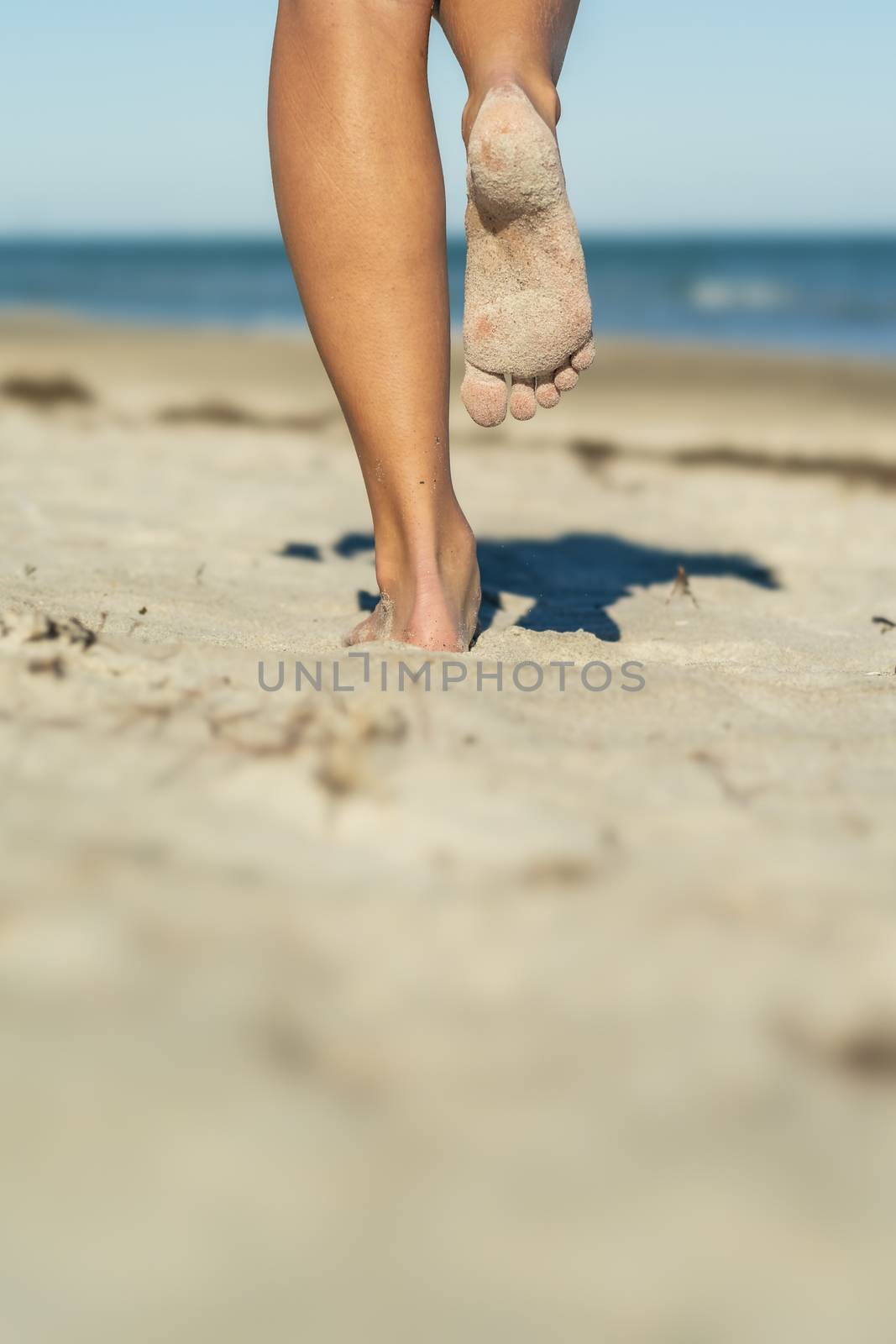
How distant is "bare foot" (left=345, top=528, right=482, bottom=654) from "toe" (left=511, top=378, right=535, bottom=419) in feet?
0.65

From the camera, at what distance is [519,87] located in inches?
51.6

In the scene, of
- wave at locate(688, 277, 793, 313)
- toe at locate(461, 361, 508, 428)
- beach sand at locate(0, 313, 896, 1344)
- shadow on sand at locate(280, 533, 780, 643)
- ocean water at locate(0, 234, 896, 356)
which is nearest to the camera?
beach sand at locate(0, 313, 896, 1344)

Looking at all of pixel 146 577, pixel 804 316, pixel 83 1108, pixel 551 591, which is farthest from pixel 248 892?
pixel 804 316

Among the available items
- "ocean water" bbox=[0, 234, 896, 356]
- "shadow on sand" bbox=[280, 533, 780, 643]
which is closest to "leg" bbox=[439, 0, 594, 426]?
"shadow on sand" bbox=[280, 533, 780, 643]

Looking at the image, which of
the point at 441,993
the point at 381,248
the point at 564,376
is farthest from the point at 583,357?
the point at 441,993

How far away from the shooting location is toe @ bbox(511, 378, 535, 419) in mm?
1431

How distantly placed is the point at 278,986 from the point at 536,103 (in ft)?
3.42

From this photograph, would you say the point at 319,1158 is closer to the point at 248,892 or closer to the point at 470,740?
the point at 248,892

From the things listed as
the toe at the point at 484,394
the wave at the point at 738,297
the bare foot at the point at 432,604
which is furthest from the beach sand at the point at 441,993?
the wave at the point at 738,297

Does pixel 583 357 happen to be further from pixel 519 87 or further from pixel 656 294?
pixel 656 294

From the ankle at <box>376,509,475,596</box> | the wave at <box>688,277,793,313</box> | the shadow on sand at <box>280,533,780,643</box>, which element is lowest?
the shadow on sand at <box>280,533,780,643</box>

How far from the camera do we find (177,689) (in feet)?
3.78

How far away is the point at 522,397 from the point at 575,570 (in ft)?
3.41

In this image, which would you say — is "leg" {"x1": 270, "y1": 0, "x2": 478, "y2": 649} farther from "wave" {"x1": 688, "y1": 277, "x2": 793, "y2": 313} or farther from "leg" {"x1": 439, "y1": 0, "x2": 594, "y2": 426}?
"wave" {"x1": 688, "y1": 277, "x2": 793, "y2": 313}
